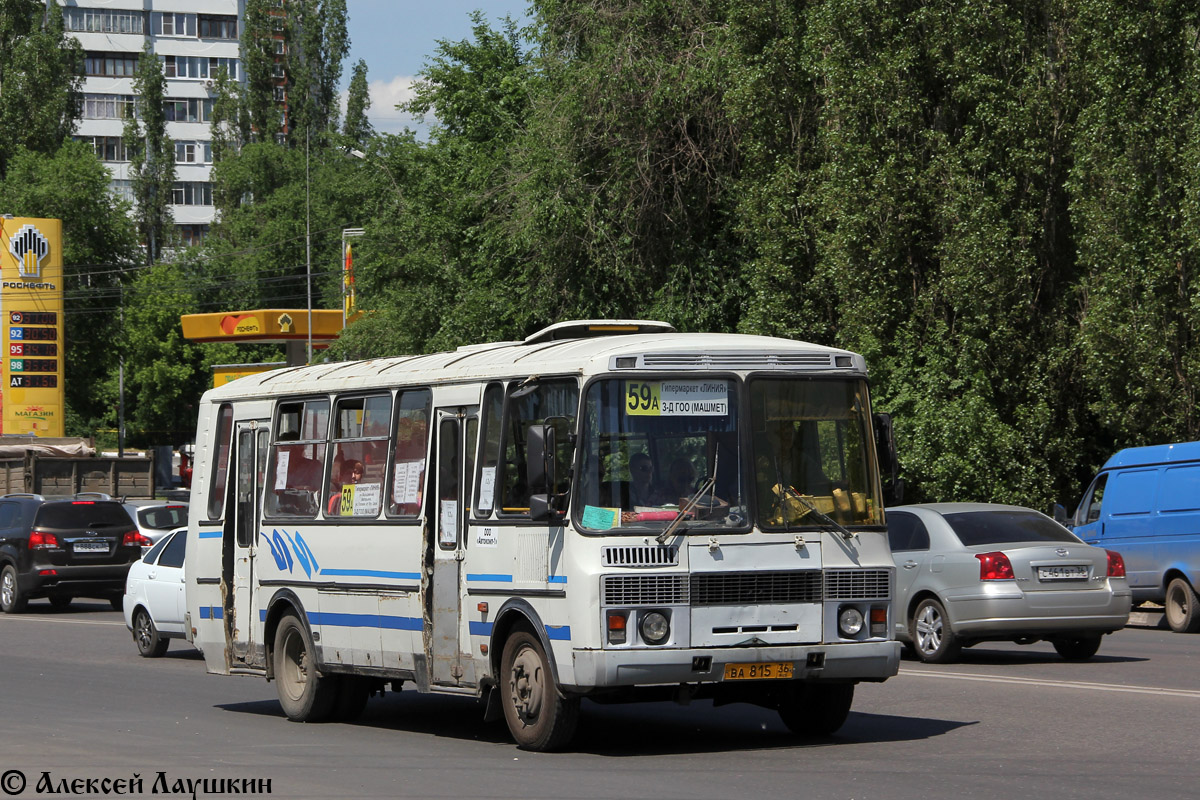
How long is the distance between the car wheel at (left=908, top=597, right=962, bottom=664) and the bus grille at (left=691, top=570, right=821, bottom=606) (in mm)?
6904

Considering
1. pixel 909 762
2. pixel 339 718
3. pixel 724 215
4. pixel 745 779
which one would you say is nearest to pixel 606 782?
pixel 745 779

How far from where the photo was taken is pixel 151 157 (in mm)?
111312

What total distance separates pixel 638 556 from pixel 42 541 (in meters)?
20.6

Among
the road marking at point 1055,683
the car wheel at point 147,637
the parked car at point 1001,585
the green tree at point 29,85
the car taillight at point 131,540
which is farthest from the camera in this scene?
the green tree at point 29,85

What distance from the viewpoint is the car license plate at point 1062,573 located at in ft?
54.9

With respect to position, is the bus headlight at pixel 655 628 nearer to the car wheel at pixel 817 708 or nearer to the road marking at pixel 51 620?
the car wheel at pixel 817 708

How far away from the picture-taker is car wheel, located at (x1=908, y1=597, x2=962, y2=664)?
56.1ft

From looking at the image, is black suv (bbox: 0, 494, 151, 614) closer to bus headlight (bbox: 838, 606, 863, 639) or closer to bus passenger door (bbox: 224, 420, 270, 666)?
bus passenger door (bbox: 224, 420, 270, 666)

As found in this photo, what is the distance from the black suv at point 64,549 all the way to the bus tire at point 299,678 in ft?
51.3

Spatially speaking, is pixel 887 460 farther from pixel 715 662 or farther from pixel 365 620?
pixel 365 620

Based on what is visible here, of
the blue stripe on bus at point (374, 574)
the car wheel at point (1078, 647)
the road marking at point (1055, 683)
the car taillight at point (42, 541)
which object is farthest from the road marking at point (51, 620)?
the car wheel at point (1078, 647)

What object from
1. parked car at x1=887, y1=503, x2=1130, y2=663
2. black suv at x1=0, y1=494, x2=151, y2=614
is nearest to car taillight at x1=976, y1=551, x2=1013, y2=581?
parked car at x1=887, y1=503, x2=1130, y2=663

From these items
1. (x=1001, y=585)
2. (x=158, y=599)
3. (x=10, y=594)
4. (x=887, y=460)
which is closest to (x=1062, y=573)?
(x=1001, y=585)

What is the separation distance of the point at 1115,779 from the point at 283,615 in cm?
704
